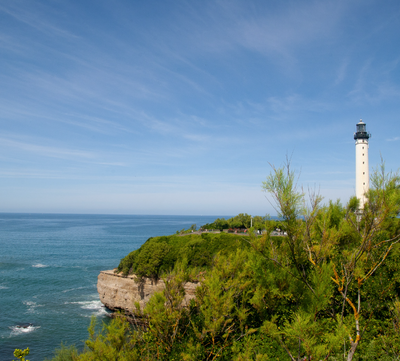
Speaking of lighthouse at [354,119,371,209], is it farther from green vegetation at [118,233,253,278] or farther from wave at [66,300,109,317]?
wave at [66,300,109,317]

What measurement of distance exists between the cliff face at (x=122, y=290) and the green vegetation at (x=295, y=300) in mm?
17341

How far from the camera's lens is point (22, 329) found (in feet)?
73.0

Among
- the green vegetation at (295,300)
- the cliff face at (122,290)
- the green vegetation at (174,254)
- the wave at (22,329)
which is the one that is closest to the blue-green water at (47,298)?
the wave at (22,329)

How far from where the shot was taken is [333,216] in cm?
1200

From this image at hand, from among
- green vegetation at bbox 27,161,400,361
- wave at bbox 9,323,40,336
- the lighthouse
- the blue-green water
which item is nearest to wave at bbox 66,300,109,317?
the blue-green water

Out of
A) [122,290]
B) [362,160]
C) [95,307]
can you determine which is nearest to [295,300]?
[122,290]

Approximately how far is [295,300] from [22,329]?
23.5m

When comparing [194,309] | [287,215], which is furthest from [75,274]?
[287,215]

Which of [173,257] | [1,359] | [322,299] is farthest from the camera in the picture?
[173,257]

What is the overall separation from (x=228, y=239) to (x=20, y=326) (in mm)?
19107

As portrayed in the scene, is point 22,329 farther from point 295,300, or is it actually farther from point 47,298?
point 295,300

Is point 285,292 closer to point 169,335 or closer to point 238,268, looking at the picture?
point 238,268

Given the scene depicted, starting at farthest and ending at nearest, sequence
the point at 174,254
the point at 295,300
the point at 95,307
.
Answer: the point at 95,307 < the point at 174,254 < the point at 295,300

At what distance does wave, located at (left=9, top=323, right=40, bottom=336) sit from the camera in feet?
71.1
